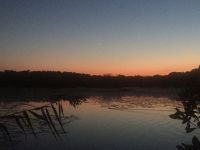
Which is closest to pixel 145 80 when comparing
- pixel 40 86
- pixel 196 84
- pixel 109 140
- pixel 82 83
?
pixel 82 83

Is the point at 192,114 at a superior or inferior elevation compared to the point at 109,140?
superior

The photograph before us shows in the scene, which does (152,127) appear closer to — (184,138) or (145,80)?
(184,138)

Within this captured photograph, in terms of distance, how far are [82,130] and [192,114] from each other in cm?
1741

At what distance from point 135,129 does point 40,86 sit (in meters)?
57.0

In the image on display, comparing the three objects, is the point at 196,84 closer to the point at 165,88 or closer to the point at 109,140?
the point at 109,140

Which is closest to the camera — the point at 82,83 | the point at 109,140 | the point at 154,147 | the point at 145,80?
the point at 154,147

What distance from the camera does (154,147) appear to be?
15961mm

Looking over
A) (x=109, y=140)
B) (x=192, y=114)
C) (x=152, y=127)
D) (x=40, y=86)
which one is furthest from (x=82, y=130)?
(x=40, y=86)

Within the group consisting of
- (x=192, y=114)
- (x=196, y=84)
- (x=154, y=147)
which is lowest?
(x=154, y=147)

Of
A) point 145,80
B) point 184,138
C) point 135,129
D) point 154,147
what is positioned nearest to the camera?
point 154,147

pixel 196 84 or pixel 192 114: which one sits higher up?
pixel 196 84

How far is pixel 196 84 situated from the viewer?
9.53ft

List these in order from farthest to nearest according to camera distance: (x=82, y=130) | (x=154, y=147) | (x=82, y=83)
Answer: (x=82, y=83)
(x=82, y=130)
(x=154, y=147)

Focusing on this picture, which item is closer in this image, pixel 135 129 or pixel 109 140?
pixel 109 140
